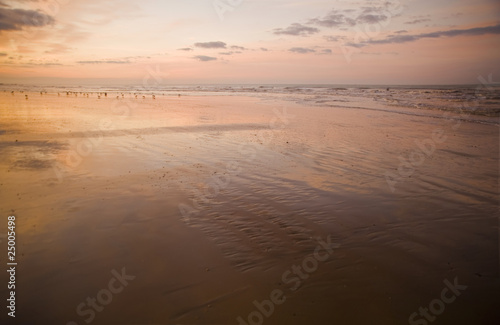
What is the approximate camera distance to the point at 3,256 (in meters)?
4.70

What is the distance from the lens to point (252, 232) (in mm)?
5676

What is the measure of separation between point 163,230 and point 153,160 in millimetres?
5530

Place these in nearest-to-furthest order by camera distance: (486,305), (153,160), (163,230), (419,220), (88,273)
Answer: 1. (486,305)
2. (88,273)
3. (163,230)
4. (419,220)
5. (153,160)

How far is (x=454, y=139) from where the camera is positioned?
14312 millimetres

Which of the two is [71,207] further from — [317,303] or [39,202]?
[317,303]

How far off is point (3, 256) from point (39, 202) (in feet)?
7.94

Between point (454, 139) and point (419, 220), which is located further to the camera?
point (454, 139)

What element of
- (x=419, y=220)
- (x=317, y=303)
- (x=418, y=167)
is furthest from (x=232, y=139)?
(x=317, y=303)

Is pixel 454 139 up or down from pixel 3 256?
up

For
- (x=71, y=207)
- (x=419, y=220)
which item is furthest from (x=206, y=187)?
(x=419, y=220)

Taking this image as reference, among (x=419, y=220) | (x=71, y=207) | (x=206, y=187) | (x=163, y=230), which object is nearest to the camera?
(x=163, y=230)

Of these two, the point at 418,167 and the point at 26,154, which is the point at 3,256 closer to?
the point at 26,154

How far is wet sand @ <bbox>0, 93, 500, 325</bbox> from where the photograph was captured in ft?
12.6

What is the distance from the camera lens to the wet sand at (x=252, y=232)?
3.86 meters
